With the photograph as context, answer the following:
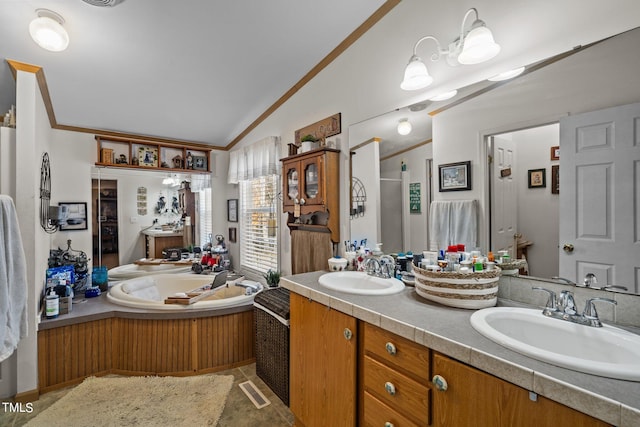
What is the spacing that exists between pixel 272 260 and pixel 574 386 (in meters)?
2.89

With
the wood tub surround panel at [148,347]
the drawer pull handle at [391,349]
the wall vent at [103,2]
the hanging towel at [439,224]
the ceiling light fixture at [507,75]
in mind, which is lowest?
the wood tub surround panel at [148,347]

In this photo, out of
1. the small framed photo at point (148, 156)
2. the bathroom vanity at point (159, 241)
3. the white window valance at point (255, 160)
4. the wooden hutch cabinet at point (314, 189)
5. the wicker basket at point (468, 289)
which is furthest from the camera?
the bathroom vanity at point (159, 241)

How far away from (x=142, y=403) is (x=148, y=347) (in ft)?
1.54

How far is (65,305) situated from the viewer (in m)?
2.43

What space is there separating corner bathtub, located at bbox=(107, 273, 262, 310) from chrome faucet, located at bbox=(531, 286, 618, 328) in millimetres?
2203

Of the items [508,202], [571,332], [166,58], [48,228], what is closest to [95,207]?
[48,228]

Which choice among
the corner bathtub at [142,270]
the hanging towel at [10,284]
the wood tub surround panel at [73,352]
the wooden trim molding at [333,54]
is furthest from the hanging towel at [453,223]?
the corner bathtub at [142,270]

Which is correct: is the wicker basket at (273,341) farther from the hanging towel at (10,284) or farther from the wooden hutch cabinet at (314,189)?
the hanging towel at (10,284)

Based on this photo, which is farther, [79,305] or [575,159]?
[79,305]

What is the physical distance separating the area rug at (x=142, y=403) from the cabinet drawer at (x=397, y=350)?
4.37 feet

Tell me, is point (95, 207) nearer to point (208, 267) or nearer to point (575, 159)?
point (208, 267)

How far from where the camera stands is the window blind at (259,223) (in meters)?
3.34

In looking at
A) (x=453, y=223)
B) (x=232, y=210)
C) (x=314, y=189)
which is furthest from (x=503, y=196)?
(x=232, y=210)

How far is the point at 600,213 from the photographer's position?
118cm
